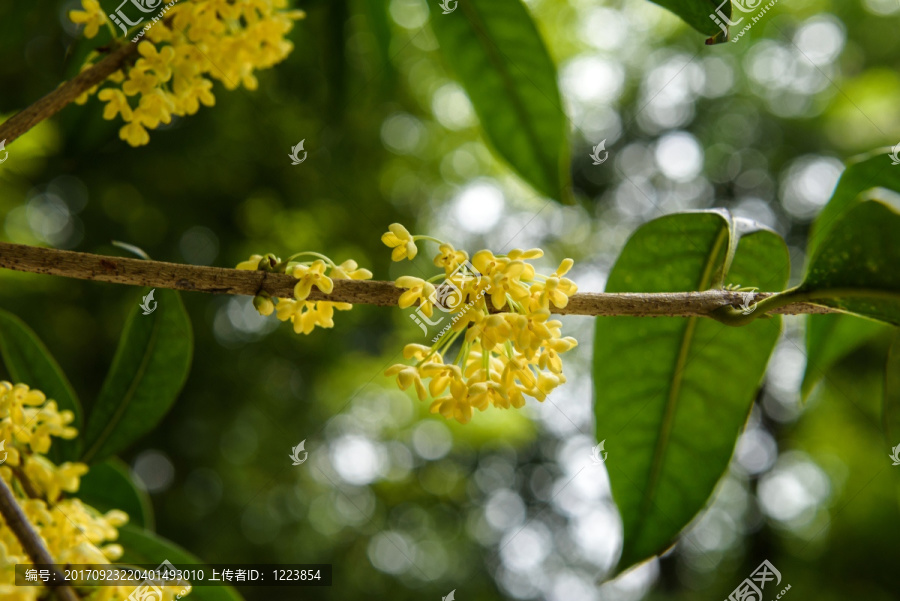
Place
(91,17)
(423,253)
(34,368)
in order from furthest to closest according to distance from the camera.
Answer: (423,253)
(34,368)
(91,17)

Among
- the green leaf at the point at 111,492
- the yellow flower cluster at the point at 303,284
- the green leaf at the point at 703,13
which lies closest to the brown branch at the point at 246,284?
the yellow flower cluster at the point at 303,284

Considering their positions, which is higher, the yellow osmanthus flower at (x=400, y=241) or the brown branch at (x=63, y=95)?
the brown branch at (x=63, y=95)

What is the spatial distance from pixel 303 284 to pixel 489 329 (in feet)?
0.52

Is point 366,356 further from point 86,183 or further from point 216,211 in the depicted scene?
point 86,183

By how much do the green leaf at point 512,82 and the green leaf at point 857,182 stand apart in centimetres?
35

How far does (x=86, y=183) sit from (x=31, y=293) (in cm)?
55

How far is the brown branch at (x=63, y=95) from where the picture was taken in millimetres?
618

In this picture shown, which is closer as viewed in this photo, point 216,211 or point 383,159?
point 216,211

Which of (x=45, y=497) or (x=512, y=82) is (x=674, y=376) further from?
(x=45, y=497)

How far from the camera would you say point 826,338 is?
3.24 feet

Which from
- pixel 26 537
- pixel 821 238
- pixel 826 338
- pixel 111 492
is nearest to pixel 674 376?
pixel 821 238

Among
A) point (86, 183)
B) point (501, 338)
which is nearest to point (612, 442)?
point (501, 338)

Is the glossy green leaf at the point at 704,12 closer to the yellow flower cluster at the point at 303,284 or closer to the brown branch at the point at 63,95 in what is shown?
the yellow flower cluster at the point at 303,284

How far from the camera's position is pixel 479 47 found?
101 centimetres
